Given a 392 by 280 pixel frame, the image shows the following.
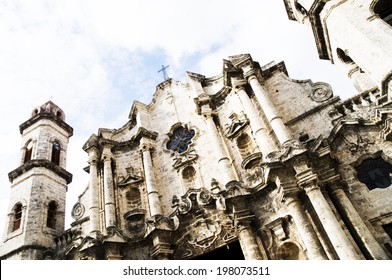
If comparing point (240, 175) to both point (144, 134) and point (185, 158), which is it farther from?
point (144, 134)

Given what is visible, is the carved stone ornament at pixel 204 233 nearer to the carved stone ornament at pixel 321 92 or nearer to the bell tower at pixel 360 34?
the carved stone ornament at pixel 321 92

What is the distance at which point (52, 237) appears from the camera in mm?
14477

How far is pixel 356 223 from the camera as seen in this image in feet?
28.3

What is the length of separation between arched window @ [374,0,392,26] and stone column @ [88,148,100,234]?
1272 cm

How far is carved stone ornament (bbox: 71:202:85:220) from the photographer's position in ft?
48.9

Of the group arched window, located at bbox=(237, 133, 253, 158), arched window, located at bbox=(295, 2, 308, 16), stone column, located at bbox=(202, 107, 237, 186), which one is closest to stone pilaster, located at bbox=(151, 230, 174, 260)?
stone column, located at bbox=(202, 107, 237, 186)

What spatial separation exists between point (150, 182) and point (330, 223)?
7718 millimetres

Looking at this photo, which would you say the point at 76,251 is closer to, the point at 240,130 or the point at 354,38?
the point at 240,130

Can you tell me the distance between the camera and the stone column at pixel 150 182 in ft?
42.7

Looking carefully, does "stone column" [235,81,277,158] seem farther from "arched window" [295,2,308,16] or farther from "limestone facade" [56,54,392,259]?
"arched window" [295,2,308,16]

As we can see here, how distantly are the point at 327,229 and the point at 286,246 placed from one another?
197cm

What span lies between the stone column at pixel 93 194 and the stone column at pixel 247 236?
19.1 ft

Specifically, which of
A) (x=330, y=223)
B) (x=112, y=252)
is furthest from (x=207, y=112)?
(x=330, y=223)
